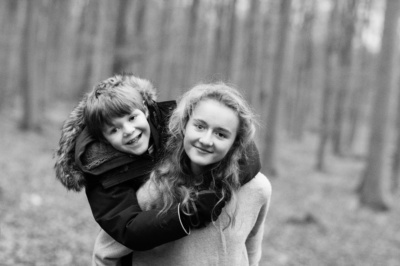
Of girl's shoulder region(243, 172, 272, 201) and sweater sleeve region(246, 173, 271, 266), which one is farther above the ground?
girl's shoulder region(243, 172, 272, 201)

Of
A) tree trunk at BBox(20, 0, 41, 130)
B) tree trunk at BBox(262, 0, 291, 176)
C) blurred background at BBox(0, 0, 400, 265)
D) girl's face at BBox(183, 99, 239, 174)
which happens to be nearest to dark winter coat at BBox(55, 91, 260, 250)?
girl's face at BBox(183, 99, 239, 174)

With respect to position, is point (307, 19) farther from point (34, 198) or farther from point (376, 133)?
point (34, 198)

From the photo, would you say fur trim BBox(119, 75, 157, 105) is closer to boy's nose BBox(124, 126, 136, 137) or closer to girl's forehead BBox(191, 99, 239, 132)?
boy's nose BBox(124, 126, 136, 137)

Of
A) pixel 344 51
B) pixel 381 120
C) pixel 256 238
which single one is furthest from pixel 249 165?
pixel 344 51

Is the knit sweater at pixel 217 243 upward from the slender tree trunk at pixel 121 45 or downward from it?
downward

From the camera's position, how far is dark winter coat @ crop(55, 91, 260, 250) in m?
1.64

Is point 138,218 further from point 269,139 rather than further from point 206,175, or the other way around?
point 269,139

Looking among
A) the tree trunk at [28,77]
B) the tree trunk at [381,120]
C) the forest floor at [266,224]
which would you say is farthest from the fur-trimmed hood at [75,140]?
the tree trunk at [28,77]

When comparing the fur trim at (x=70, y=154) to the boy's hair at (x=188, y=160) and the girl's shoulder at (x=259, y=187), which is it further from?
the girl's shoulder at (x=259, y=187)

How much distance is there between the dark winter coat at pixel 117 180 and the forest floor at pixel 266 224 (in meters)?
3.88

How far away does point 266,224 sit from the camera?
8336 millimetres

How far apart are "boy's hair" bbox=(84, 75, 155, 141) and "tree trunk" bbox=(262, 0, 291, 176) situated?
11173 mm

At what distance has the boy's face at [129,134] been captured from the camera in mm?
1799

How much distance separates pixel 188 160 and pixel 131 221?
39 cm
